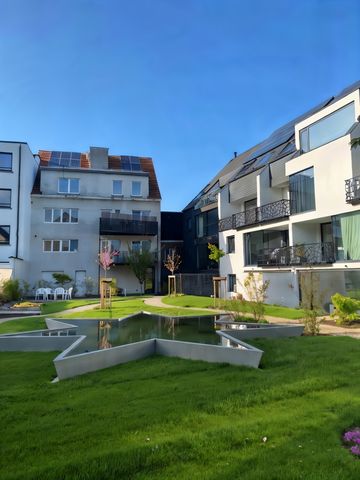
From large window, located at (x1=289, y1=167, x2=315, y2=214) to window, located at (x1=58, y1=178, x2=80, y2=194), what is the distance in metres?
20.6

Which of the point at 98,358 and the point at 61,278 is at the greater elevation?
the point at 61,278

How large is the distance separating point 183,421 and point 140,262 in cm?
2768

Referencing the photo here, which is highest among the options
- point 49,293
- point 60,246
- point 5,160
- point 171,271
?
point 5,160

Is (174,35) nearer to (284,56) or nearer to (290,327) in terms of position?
(284,56)

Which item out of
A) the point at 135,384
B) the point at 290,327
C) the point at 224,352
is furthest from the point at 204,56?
the point at 135,384

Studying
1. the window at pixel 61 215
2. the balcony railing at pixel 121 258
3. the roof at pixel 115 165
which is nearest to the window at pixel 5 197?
the window at pixel 61 215

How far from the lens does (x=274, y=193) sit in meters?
24.0

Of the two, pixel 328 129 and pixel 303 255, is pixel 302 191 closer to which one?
pixel 328 129

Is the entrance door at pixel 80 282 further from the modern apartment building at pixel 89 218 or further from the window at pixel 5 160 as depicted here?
the window at pixel 5 160

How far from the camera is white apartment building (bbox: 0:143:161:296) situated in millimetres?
30609

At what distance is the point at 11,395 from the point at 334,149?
1694cm

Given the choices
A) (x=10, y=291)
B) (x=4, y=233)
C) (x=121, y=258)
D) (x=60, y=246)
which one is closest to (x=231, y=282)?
(x=121, y=258)

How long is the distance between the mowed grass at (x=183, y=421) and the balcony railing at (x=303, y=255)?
11.6 metres

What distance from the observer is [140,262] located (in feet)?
104
